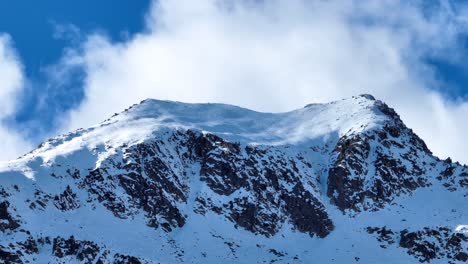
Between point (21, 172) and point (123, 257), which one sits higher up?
point (21, 172)

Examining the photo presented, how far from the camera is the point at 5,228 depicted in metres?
173

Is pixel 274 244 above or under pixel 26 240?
above

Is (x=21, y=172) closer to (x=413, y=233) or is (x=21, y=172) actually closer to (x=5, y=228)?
(x=5, y=228)

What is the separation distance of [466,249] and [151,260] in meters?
55.3

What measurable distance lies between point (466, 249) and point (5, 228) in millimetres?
77960

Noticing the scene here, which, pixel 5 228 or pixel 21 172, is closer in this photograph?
pixel 5 228

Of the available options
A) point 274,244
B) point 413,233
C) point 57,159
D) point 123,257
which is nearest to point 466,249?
point 413,233

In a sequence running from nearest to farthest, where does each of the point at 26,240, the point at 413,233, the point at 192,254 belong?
the point at 26,240 < the point at 192,254 < the point at 413,233

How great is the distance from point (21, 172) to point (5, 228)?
17981 millimetres

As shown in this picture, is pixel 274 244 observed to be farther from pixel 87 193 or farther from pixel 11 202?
pixel 11 202

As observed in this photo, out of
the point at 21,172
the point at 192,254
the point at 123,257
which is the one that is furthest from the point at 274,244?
the point at 21,172

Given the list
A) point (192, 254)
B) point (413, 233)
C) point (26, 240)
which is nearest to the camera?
point (26, 240)

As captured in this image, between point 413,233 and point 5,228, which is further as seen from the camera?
point 413,233

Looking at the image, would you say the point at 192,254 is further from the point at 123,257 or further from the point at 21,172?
the point at 21,172
